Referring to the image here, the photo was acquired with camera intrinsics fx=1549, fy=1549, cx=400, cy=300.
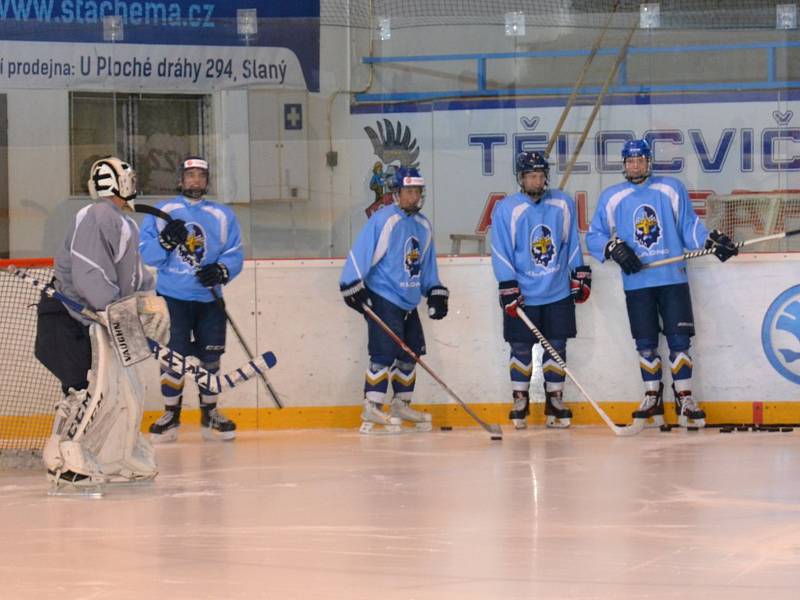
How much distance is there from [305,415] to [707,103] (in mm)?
2376

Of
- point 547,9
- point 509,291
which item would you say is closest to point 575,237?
point 509,291

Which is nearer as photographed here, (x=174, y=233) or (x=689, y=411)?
(x=174, y=233)

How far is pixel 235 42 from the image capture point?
7.36m

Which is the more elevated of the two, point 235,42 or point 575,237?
point 235,42

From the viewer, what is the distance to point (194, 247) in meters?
6.59

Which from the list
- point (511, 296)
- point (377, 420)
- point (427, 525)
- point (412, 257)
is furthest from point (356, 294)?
point (427, 525)

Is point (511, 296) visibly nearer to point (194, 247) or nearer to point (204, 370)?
point (194, 247)

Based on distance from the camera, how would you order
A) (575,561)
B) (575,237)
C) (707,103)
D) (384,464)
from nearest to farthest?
(575,561) < (384,464) < (575,237) < (707,103)

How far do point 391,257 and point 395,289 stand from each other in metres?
0.14

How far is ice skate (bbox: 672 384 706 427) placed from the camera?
6.63 m

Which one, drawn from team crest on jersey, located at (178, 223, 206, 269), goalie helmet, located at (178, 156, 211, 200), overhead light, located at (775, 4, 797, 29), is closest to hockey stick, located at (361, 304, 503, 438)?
team crest on jersey, located at (178, 223, 206, 269)

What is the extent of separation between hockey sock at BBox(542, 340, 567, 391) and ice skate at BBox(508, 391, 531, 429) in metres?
0.13

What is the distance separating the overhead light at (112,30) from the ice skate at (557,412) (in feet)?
8.52

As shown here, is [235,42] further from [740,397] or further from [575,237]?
[740,397]
